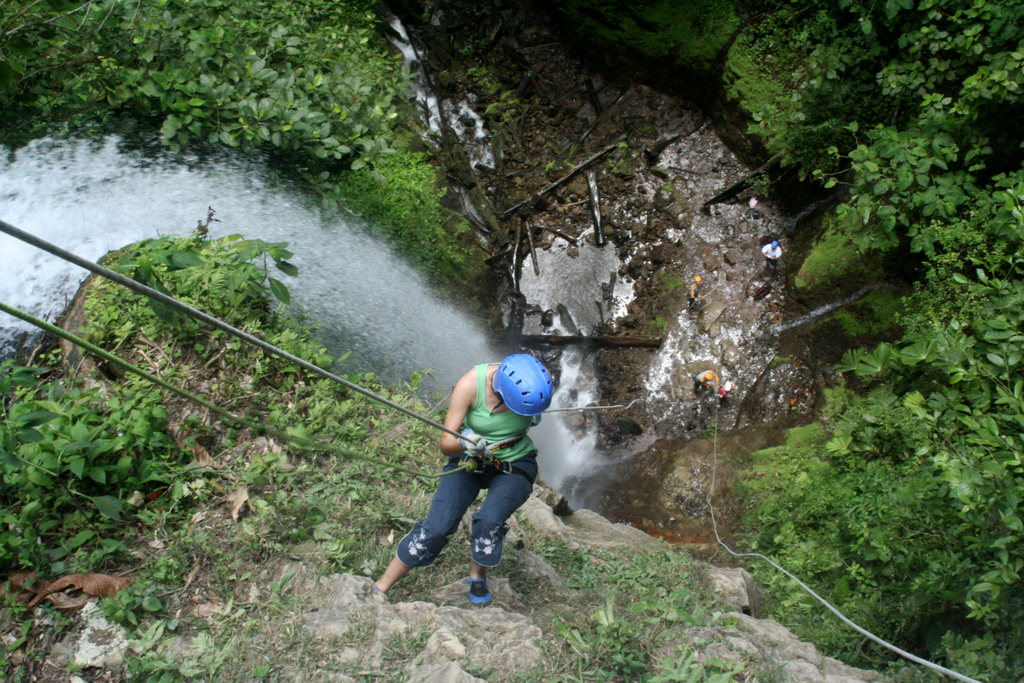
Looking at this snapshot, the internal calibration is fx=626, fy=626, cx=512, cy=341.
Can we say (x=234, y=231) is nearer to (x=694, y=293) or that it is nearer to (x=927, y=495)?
(x=694, y=293)

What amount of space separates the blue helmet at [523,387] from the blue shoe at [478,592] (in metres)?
1.06

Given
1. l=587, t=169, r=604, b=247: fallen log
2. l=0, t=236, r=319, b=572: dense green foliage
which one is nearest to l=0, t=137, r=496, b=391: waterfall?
l=0, t=236, r=319, b=572: dense green foliage

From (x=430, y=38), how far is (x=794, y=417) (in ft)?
23.3

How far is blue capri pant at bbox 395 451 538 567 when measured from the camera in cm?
330

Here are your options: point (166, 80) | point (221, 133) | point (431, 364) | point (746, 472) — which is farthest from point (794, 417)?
point (166, 80)

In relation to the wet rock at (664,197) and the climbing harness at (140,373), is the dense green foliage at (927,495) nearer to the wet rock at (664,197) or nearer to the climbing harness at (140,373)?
the climbing harness at (140,373)

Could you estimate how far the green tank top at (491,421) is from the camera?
10.8 feet

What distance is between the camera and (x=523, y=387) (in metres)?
3.12

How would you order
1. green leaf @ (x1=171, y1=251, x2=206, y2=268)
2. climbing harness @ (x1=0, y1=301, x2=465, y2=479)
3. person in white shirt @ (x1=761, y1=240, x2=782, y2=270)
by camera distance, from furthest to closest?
person in white shirt @ (x1=761, y1=240, x2=782, y2=270), green leaf @ (x1=171, y1=251, x2=206, y2=268), climbing harness @ (x1=0, y1=301, x2=465, y2=479)

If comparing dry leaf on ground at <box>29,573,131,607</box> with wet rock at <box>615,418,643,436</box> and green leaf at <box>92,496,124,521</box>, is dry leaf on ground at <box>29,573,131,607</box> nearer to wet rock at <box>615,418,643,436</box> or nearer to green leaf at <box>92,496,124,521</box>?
green leaf at <box>92,496,124,521</box>

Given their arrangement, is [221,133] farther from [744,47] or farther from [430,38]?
[744,47]

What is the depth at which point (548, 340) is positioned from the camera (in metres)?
7.88

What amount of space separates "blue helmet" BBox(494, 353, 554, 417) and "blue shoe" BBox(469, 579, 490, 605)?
106 centimetres

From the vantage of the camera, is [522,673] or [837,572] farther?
[837,572]
